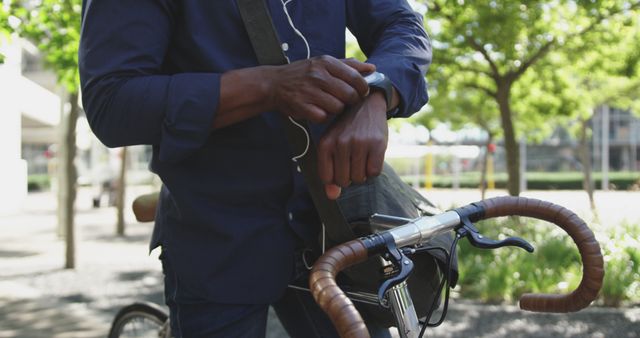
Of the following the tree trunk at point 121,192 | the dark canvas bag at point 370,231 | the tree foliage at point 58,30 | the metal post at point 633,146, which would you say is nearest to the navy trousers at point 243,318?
the dark canvas bag at point 370,231

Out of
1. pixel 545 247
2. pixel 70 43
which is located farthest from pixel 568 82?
pixel 70 43

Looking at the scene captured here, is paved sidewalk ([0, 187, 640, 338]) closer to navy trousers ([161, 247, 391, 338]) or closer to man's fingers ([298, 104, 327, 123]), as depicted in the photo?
navy trousers ([161, 247, 391, 338])

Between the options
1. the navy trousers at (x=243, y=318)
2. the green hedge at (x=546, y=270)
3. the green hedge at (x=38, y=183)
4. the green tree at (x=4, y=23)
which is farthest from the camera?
the green hedge at (x=38, y=183)

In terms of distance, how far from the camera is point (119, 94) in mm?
1310

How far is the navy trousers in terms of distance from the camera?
1.59 meters

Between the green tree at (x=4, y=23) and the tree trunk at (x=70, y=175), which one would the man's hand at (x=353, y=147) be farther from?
the tree trunk at (x=70, y=175)

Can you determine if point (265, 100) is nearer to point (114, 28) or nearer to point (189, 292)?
point (114, 28)

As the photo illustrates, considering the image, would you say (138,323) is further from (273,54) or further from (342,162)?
(342,162)

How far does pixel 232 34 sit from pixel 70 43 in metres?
6.34

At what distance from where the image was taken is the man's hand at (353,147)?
121cm

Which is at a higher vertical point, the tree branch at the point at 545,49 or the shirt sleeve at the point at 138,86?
the tree branch at the point at 545,49

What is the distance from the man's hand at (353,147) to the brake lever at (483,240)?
0.26m

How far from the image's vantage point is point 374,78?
51.7 inches

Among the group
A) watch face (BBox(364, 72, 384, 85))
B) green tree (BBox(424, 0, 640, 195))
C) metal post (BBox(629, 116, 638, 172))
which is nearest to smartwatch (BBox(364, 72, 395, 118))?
watch face (BBox(364, 72, 384, 85))
